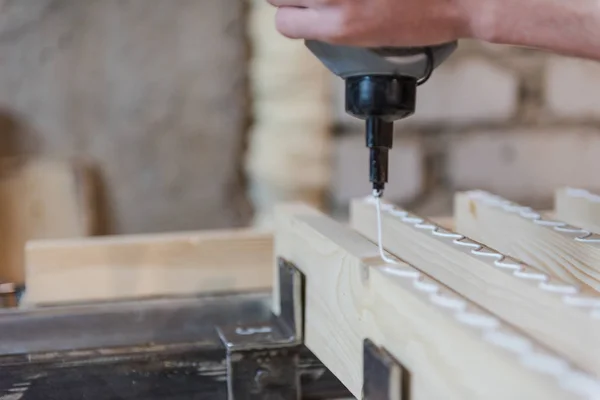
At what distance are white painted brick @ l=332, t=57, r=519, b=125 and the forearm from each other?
28.2 inches

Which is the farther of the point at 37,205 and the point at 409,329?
the point at 37,205

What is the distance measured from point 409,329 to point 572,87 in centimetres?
103

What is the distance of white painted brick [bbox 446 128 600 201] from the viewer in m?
1.28

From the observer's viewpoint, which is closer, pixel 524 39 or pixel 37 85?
pixel 524 39

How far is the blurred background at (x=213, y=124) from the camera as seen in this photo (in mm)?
1136

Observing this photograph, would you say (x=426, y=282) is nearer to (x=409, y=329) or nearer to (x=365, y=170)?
(x=409, y=329)

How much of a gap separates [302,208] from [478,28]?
0.93ft

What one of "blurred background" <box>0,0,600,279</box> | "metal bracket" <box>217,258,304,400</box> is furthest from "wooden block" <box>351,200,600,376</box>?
"blurred background" <box>0,0,600,279</box>

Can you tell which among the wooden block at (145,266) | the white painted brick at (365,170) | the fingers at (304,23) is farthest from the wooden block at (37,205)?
the fingers at (304,23)

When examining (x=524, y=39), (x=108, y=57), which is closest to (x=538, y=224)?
(x=524, y=39)

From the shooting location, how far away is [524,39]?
0.50m

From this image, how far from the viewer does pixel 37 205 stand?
114 centimetres

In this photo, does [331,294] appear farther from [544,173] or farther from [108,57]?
[544,173]

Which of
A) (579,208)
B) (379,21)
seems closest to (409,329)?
(379,21)
